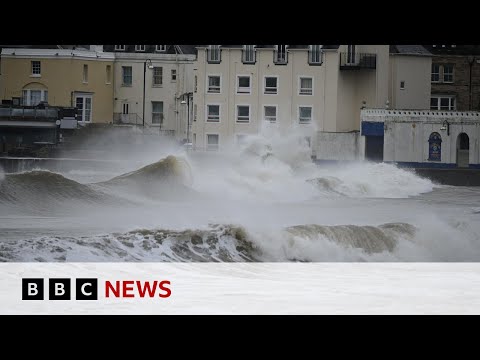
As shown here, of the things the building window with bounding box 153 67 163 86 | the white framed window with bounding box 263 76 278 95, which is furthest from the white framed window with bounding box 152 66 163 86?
the white framed window with bounding box 263 76 278 95

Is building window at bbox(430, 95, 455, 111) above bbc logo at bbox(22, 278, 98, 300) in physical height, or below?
above

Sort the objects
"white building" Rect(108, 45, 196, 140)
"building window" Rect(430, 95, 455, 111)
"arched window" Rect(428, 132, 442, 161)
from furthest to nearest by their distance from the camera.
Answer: "arched window" Rect(428, 132, 442, 161)
"building window" Rect(430, 95, 455, 111)
"white building" Rect(108, 45, 196, 140)

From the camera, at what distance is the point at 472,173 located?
275 inches

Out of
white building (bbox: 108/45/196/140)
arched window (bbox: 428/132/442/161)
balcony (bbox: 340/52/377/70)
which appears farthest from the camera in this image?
arched window (bbox: 428/132/442/161)

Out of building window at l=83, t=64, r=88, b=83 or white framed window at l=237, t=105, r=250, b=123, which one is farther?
white framed window at l=237, t=105, r=250, b=123

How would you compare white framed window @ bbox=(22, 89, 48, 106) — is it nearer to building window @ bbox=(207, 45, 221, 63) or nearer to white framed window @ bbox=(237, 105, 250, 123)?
building window @ bbox=(207, 45, 221, 63)

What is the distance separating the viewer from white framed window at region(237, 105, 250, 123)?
6.83m

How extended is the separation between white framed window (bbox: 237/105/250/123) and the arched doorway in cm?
138

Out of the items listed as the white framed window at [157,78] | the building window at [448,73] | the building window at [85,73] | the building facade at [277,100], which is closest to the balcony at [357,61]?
the building facade at [277,100]

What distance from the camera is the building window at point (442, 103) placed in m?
7.08

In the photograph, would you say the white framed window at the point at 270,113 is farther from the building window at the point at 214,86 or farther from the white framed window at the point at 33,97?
the white framed window at the point at 33,97

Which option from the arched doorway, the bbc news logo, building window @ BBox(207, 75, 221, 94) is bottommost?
the bbc news logo
